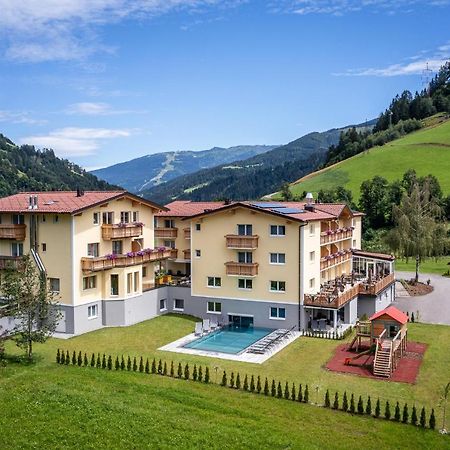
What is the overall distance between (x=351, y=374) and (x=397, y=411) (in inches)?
247

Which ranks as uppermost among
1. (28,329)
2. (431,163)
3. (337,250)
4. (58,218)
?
(431,163)

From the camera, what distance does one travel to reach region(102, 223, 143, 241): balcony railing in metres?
40.0

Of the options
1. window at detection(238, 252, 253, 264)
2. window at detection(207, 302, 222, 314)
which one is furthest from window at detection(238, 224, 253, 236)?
window at detection(207, 302, 222, 314)

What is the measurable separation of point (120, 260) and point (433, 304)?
26510 millimetres

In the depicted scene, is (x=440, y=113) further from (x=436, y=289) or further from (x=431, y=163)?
(x=436, y=289)

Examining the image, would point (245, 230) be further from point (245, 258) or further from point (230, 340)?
point (230, 340)

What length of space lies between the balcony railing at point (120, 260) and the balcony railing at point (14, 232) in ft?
16.7

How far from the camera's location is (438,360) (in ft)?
104

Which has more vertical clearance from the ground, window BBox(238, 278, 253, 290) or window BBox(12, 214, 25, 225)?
window BBox(12, 214, 25, 225)

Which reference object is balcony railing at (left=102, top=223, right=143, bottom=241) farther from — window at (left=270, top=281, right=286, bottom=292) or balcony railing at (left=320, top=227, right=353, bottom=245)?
balcony railing at (left=320, top=227, right=353, bottom=245)

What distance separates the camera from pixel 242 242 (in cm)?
4091

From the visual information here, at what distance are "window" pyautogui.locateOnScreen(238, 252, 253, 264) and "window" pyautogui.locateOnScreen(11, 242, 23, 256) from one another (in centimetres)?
1583

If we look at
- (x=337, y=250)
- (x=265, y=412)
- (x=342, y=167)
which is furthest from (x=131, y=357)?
(x=342, y=167)

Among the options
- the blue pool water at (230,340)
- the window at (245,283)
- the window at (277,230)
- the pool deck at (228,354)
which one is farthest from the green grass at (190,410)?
the window at (277,230)
